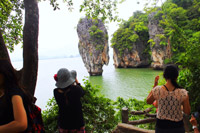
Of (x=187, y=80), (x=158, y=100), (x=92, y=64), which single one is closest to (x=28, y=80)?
(x=158, y=100)

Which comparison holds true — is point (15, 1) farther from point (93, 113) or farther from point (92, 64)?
point (92, 64)

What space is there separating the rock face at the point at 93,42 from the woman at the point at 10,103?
26.7m

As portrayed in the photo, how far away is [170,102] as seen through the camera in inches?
59.7

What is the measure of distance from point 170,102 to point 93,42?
26.6m

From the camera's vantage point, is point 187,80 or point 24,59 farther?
point 187,80

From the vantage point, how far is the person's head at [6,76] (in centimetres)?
97

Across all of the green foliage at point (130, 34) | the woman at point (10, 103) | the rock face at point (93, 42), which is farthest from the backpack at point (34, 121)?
the green foliage at point (130, 34)

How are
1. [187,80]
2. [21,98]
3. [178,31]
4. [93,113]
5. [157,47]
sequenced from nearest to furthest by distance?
Result: [21,98]
[93,113]
[187,80]
[178,31]
[157,47]

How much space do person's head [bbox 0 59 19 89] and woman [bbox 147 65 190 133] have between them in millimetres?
1379

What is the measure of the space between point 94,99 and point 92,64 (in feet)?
82.9

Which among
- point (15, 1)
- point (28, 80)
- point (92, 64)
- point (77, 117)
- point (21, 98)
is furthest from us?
point (92, 64)

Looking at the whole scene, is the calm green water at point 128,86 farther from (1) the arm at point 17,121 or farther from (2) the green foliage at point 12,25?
(1) the arm at point 17,121

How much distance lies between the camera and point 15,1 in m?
3.84

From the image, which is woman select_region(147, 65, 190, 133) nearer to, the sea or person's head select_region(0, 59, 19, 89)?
person's head select_region(0, 59, 19, 89)
